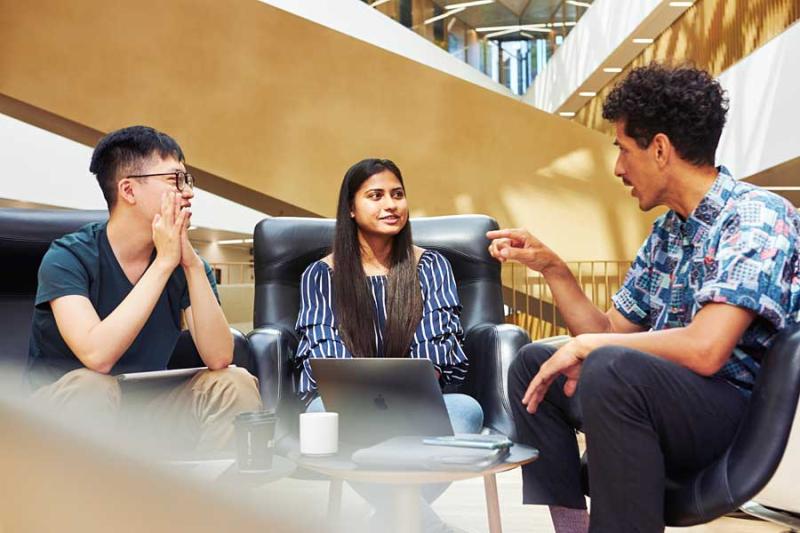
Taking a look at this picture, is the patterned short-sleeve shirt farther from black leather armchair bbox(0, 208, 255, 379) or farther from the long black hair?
black leather armchair bbox(0, 208, 255, 379)

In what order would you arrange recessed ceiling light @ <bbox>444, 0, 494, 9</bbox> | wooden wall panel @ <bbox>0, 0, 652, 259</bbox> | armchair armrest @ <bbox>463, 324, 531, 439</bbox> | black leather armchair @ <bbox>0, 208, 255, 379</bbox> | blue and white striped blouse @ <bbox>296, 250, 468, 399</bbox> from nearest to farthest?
armchair armrest @ <bbox>463, 324, 531, 439</bbox>, black leather armchair @ <bbox>0, 208, 255, 379</bbox>, blue and white striped blouse @ <bbox>296, 250, 468, 399</bbox>, wooden wall panel @ <bbox>0, 0, 652, 259</bbox>, recessed ceiling light @ <bbox>444, 0, 494, 9</bbox>

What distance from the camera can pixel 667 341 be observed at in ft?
5.13

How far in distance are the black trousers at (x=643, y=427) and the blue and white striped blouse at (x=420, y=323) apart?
83 cm

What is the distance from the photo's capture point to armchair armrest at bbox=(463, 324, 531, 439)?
2035 millimetres

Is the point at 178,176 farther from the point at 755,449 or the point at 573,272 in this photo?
the point at 573,272

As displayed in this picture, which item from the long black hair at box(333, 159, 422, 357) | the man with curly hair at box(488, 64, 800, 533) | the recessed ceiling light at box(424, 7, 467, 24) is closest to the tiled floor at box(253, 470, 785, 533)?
the long black hair at box(333, 159, 422, 357)

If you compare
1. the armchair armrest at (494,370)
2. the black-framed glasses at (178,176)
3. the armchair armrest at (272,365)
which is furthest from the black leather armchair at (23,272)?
the armchair armrest at (494,370)

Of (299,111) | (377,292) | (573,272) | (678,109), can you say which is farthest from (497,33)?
(678,109)

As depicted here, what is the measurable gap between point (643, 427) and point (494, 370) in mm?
708

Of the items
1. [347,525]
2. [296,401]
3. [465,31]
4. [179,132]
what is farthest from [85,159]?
[347,525]

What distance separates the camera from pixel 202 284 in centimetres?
199

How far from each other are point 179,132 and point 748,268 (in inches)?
196

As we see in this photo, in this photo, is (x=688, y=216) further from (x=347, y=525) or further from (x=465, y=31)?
(x=465, y=31)

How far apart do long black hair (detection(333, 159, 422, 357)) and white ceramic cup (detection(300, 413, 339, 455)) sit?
0.81 metres
